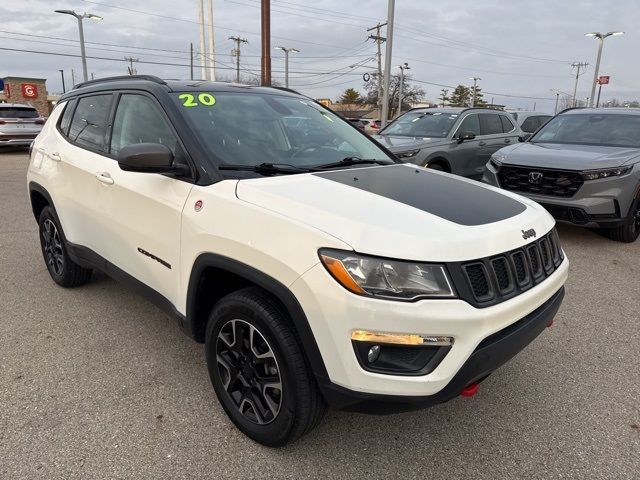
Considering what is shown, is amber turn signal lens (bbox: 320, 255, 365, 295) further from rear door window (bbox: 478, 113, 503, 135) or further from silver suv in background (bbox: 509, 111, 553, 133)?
silver suv in background (bbox: 509, 111, 553, 133)

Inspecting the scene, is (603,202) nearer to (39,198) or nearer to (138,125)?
(138,125)

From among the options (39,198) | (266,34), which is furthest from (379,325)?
(266,34)

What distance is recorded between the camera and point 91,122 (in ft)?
12.2

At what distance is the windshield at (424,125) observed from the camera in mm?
8508

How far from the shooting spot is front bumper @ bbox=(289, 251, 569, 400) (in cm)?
188

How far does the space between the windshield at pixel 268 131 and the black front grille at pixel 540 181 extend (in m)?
3.42

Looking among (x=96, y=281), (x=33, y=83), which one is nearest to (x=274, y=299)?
(x=96, y=281)

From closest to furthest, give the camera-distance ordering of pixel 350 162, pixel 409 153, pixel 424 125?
pixel 350 162, pixel 409 153, pixel 424 125

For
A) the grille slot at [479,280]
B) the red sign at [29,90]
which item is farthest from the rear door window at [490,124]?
the red sign at [29,90]

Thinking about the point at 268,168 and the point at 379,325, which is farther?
the point at 268,168

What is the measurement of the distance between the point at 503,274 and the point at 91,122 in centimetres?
318

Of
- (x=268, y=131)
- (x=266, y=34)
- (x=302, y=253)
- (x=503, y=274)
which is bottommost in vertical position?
(x=503, y=274)

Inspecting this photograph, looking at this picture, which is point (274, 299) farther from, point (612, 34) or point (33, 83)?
point (33, 83)

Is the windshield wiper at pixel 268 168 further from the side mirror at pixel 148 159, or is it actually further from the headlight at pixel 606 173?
the headlight at pixel 606 173
